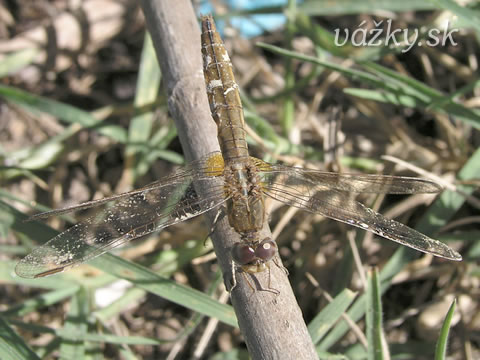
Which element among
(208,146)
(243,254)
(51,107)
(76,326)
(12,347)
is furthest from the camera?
(51,107)

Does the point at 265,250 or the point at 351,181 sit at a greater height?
the point at 351,181

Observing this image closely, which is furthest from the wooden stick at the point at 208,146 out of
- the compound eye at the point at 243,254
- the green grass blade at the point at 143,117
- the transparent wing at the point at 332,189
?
the green grass blade at the point at 143,117

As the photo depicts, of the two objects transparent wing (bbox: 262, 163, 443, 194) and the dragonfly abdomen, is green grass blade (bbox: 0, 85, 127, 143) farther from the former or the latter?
transparent wing (bbox: 262, 163, 443, 194)

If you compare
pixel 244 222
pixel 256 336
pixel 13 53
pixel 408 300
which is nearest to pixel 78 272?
pixel 244 222

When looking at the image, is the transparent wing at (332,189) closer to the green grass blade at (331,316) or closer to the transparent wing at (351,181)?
the transparent wing at (351,181)

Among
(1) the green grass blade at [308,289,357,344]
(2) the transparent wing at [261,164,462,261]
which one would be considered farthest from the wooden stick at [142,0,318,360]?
(1) the green grass blade at [308,289,357,344]

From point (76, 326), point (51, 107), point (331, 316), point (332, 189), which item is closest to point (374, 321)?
point (331, 316)

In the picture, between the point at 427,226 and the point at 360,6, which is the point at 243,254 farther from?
the point at 360,6

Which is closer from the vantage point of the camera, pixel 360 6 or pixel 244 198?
pixel 244 198
